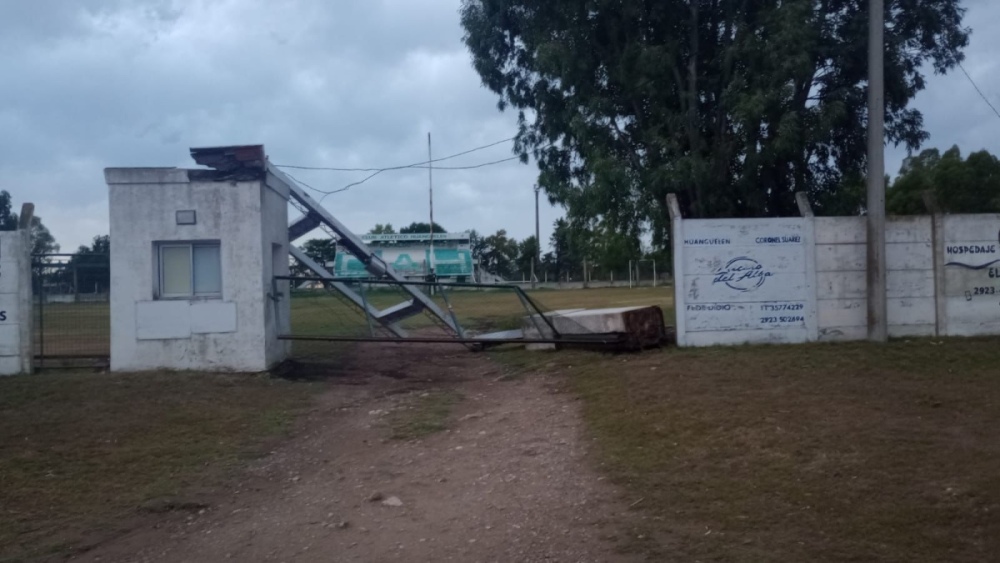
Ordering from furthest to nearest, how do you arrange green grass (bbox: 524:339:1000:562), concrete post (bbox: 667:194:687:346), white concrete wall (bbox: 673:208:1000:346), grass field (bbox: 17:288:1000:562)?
white concrete wall (bbox: 673:208:1000:346), concrete post (bbox: 667:194:687:346), grass field (bbox: 17:288:1000:562), green grass (bbox: 524:339:1000:562)

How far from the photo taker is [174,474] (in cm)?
917

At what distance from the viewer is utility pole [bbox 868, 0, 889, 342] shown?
1344 centimetres

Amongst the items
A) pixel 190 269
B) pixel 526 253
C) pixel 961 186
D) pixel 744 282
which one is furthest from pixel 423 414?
pixel 526 253

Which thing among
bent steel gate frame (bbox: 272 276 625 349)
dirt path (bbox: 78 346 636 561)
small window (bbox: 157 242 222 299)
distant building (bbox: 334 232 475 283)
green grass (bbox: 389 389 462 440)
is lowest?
dirt path (bbox: 78 346 636 561)

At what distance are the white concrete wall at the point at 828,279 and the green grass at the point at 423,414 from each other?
12.0ft

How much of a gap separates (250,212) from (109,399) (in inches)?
142

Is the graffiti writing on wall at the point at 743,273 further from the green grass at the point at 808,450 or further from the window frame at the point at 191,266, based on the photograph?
the window frame at the point at 191,266

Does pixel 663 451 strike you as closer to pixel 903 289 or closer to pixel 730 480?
pixel 730 480

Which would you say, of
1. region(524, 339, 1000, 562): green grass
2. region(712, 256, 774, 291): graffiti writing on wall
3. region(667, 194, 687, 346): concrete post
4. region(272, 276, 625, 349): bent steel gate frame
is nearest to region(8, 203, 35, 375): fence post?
region(272, 276, 625, 349): bent steel gate frame

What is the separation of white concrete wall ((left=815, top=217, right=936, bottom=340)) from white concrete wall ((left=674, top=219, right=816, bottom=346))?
243 mm

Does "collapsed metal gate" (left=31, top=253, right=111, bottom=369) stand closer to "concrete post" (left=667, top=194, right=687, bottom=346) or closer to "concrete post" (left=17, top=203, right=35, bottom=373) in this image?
"concrete post" (left=17, top=203, right=35, bottom=373)

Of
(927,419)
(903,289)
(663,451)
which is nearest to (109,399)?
(663,451)

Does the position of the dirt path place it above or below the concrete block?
below

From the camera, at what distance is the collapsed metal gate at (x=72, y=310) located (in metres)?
14.3
